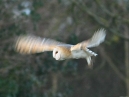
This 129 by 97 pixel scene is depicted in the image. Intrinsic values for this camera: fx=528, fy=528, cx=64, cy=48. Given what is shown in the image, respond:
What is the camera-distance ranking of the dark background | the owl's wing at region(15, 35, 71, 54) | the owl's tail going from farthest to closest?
the dark background < the owl's wing at region(15, 35, 71, 54) < the owl's tail

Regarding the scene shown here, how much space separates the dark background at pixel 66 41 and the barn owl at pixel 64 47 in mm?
2936

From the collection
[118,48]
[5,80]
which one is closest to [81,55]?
[5,80]

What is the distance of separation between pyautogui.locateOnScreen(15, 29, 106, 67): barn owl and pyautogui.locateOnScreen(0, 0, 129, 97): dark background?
2.94 meters

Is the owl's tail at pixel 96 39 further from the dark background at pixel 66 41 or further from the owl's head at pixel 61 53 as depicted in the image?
the dark background at pixel 66 41

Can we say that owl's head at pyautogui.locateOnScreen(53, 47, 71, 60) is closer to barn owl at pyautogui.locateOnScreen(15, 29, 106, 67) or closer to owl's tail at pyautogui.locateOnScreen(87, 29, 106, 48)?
barn owl at pyautogui.locateOnScreen(15, 29, 106, 67)

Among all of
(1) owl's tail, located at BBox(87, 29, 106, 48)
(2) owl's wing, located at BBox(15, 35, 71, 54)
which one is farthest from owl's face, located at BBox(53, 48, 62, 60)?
(1) owl's tail, located at BBox(87, 29, 106, 48)

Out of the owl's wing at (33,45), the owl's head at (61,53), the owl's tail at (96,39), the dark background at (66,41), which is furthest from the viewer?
the dark background at (66,41)

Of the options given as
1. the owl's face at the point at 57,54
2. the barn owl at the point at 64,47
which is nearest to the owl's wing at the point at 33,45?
the barn owl at the point at 64,47

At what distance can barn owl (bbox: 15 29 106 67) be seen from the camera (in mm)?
3704

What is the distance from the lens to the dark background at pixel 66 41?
758 centimetres

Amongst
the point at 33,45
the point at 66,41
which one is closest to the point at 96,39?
the point at 33,45

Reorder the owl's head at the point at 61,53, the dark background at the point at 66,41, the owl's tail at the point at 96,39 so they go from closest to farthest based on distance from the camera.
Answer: the owl's tail at the point at 96,39 → the owl's head at the point at 61,53 → the dark background at the point at 66,41

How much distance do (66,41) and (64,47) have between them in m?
4.78

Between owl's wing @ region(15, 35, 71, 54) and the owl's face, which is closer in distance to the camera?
the owl's face
